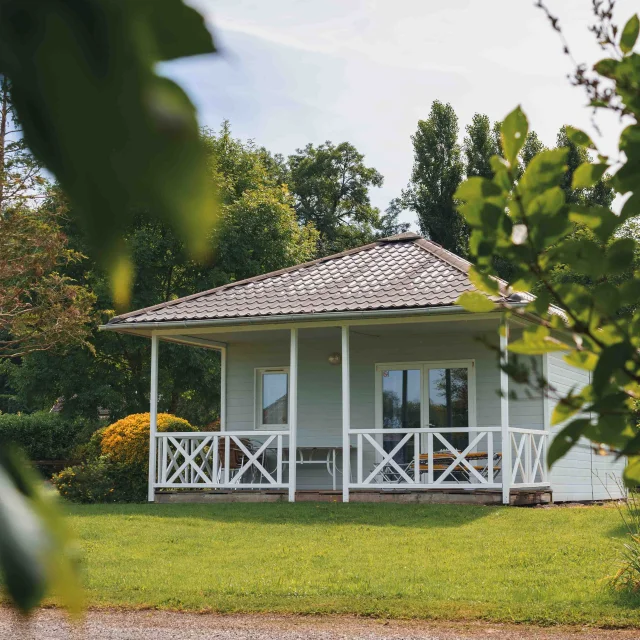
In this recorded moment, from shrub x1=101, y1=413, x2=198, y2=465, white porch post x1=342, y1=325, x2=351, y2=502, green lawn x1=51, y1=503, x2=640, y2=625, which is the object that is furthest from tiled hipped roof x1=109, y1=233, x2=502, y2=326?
green lawn x1=51, y1=503, x2=640, y2=625

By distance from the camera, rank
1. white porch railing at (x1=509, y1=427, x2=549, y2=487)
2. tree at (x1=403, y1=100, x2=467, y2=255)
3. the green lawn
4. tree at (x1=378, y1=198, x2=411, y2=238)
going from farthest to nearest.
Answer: tree at (x1=378, y1=198, x2=411, y2=238), tree at (x1=403, y1=100, x2=467, y2=255), white porch railing at (x1=509, y1=427, x2=549, y2=487), the green lawn

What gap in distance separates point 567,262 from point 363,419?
16.2 m

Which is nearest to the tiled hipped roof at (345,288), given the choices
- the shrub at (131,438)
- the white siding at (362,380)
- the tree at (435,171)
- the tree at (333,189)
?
the white siding at (362,380)

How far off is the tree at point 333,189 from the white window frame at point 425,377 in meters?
25.2

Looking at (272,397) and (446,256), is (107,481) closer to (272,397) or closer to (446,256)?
(272,397)

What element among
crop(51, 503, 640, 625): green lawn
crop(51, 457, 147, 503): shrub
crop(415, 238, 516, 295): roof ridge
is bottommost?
crop(51, 503, 640, 625): green lawn

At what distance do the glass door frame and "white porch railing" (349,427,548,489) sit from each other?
30 centimetres

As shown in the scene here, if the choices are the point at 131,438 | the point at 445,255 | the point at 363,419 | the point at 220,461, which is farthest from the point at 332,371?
the point at 131,438

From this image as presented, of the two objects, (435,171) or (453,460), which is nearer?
(453,460)

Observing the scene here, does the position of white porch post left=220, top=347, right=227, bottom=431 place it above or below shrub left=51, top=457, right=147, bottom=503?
above

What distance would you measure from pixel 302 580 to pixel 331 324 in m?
7.06

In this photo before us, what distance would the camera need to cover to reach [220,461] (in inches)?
663

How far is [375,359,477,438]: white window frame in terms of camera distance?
53.4ft

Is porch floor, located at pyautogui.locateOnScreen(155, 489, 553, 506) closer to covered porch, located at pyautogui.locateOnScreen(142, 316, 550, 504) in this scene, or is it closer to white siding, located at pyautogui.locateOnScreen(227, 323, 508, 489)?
covered porch, located at pyautogui.locateOnScreen(142, 316, 550, 504)
